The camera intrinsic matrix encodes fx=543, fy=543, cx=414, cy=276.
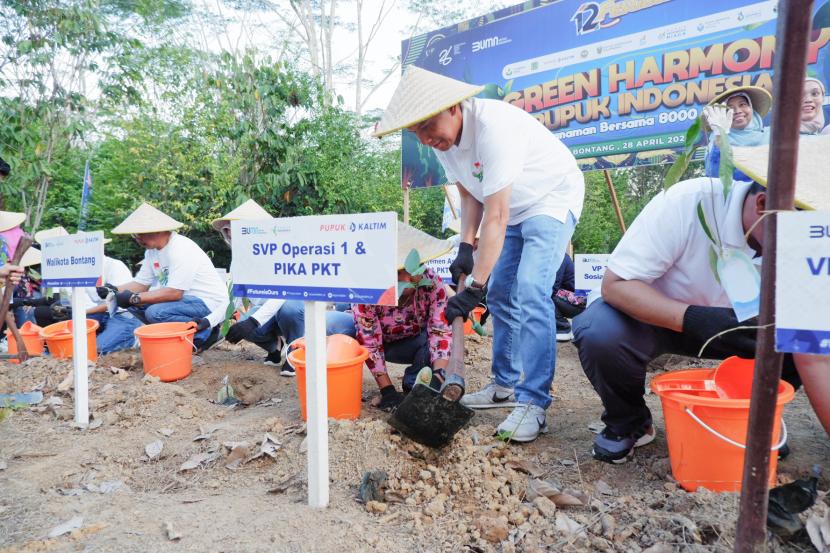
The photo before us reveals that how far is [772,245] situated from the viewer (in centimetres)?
96

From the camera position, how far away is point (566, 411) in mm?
2848

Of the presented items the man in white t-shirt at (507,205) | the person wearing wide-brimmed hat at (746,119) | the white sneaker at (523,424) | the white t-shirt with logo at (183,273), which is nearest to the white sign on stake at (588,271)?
the person wearing wide-brimmed hat at (746,119)

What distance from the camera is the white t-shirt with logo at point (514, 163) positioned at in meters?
2.34

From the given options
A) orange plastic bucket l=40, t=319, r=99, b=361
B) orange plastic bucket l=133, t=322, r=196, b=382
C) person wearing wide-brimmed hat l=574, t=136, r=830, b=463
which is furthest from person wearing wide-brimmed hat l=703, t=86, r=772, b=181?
orange plastic bucket l=40, t=319, r=99, b=361

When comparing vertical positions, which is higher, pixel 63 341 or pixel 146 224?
pixel 146 224

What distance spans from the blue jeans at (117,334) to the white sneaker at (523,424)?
11.9 feet

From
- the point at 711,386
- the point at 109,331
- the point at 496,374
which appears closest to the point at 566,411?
the point at 496,374

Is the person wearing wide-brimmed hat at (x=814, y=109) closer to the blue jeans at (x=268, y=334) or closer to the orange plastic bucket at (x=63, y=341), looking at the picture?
the blue jeans at (x=268, y=334)

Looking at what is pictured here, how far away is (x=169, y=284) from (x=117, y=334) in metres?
0.78

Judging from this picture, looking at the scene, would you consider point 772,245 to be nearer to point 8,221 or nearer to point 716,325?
point 716,325

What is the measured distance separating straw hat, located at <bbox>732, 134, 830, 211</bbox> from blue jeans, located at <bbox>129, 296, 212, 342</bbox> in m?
3.93

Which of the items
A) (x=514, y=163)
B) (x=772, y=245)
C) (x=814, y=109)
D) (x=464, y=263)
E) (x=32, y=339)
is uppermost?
(x=814, y=109)

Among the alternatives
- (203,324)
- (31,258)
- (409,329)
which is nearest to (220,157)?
(31,258)

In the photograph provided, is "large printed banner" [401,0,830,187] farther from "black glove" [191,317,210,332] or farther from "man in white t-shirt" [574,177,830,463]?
"black glove" [191,317,210,332]
